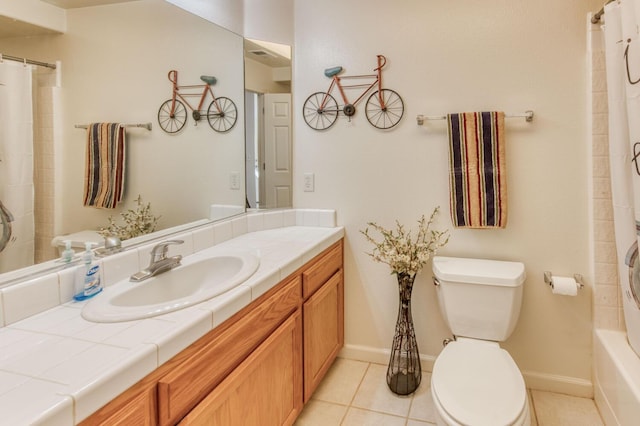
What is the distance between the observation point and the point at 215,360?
1.15 meters

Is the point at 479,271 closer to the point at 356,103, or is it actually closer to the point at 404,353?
the point at 404,353

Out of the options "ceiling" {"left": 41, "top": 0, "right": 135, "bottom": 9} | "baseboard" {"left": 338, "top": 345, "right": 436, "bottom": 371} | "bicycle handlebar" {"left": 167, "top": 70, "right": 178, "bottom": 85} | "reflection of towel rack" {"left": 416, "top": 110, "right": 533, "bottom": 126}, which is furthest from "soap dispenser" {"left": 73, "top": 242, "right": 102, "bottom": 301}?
"reflection of towel rack" {"left": 416, "top": 110, "right": 533, "bottom": 126}

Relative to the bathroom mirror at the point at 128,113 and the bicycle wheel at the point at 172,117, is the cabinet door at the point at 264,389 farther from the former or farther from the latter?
the bicycle wheel at the point at 172,117

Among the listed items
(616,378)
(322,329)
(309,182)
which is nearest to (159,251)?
(322,329)

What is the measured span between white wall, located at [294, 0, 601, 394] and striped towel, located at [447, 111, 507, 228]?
0.10 meters

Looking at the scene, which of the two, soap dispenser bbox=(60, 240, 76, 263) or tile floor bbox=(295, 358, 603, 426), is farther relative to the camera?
tile floor bbox=(295, 358, 603, 426)

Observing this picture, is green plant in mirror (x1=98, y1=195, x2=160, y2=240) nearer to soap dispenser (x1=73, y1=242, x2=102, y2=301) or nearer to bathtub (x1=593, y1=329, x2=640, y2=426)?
soap dispenser (x1=73, y1=242, x2=102, y2=301)

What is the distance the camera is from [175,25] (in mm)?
1896

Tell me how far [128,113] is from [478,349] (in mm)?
1775

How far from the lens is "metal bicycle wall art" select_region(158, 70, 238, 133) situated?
6.15 ft

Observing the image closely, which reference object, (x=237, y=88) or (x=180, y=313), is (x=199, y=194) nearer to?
(x=237, y=88)

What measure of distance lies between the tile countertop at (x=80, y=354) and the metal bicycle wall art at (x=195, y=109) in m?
0.98

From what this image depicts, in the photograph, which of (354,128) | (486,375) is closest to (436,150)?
(354,128)

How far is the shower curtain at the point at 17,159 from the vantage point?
1.16 metres
